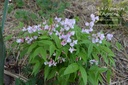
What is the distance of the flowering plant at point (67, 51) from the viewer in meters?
1.49

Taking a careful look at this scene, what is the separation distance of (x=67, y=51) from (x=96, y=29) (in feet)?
3.27

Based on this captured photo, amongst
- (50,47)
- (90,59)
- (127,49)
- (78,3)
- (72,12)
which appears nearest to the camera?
(50,47)

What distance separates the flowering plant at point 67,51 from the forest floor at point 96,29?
0.56 m

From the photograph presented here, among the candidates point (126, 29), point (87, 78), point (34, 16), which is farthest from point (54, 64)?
point (126, 29)

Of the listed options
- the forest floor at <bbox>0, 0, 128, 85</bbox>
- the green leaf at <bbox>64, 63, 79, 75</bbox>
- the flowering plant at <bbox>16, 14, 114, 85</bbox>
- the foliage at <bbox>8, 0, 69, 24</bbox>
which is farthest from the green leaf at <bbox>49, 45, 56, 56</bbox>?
the foliage at <bbox>8, 0, 69, 24</bbox>

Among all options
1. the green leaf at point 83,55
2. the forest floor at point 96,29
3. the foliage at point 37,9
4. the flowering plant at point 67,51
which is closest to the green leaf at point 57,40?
the flowering plant at point 67,51

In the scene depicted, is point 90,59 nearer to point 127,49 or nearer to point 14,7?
point 127,49

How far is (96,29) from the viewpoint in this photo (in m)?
2.45

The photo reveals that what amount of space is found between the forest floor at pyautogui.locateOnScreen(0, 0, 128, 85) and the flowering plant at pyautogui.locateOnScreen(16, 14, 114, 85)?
56 centimetres

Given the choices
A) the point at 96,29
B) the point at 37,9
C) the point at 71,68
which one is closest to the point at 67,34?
the point at 71,68

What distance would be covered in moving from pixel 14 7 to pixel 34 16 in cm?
34

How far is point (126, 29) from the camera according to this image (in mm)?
2486

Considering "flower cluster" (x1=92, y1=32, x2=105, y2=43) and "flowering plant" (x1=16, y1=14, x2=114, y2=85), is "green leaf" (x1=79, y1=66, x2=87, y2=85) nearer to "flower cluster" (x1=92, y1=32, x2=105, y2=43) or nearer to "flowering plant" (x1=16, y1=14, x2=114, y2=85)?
"flowering plant" (x1=16, y1=14, x2=114, y2=85)

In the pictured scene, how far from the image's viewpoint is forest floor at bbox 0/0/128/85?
7.07 ft
